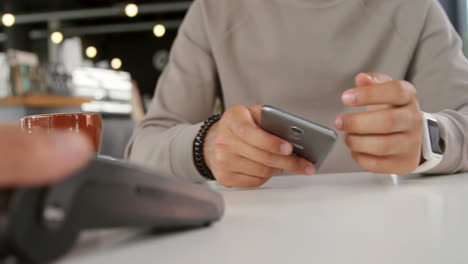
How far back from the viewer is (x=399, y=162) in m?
0.67

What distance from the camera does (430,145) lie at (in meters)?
0.72

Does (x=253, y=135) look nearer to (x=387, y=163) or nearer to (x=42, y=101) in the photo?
(x=387, y=163)

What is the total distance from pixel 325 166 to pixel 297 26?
1.39ft

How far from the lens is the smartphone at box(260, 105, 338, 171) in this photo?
56 centimetres

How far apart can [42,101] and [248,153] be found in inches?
206

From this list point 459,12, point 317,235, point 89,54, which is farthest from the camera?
point 89,54

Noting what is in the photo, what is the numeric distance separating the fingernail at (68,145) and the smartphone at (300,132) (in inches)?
14.9

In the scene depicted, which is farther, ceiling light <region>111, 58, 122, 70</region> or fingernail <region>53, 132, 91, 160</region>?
ceiling light <region>111, 58, 122, 70</region>

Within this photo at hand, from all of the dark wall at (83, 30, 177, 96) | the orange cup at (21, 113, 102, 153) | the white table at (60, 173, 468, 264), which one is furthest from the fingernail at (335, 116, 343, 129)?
the dark wall at (83, 30, 177, 96)

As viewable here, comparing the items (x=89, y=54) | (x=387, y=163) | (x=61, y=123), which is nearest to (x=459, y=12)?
(x=387, y=163)

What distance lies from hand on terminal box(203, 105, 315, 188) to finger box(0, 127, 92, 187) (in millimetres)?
439

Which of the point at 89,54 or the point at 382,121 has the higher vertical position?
the point at 382,121

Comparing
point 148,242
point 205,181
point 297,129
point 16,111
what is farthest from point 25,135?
point 16,111

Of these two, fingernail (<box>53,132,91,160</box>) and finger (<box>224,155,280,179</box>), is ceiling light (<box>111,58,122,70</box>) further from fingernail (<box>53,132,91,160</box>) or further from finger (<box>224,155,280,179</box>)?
fingernail (<box>53,132,91,160</box>)
